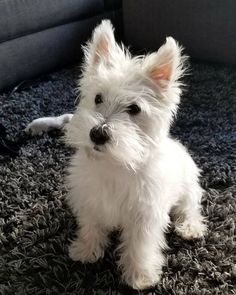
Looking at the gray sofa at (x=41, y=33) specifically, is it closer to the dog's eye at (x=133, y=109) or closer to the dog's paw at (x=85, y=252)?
the dog's paw at (x=85, y=252)

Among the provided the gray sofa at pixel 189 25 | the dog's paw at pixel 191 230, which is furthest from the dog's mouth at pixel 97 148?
the gray sofa at pixel 189 25

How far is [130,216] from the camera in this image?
141 cm

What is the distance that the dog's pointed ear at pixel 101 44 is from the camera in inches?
54.1

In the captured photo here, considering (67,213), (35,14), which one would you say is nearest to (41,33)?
(35,14)

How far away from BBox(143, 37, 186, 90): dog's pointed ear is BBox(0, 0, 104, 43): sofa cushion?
163 centimetres

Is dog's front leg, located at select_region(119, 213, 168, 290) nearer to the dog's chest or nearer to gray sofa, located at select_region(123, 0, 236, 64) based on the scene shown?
the dog's chest

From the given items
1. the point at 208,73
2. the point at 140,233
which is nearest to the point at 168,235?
the point at 140,233

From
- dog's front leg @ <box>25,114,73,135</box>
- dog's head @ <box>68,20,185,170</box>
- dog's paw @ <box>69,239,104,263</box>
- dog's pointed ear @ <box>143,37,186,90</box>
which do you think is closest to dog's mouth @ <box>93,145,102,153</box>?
dog's head @ <box>68,20,185,170</box>

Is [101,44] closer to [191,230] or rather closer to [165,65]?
[165,65]

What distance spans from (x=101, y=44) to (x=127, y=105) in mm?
253

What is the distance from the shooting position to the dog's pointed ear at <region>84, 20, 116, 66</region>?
138cm

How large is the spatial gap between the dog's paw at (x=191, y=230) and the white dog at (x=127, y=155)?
124 millimetres

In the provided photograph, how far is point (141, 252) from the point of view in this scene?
57.2 inches

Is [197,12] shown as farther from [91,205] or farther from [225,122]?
[91,205]
